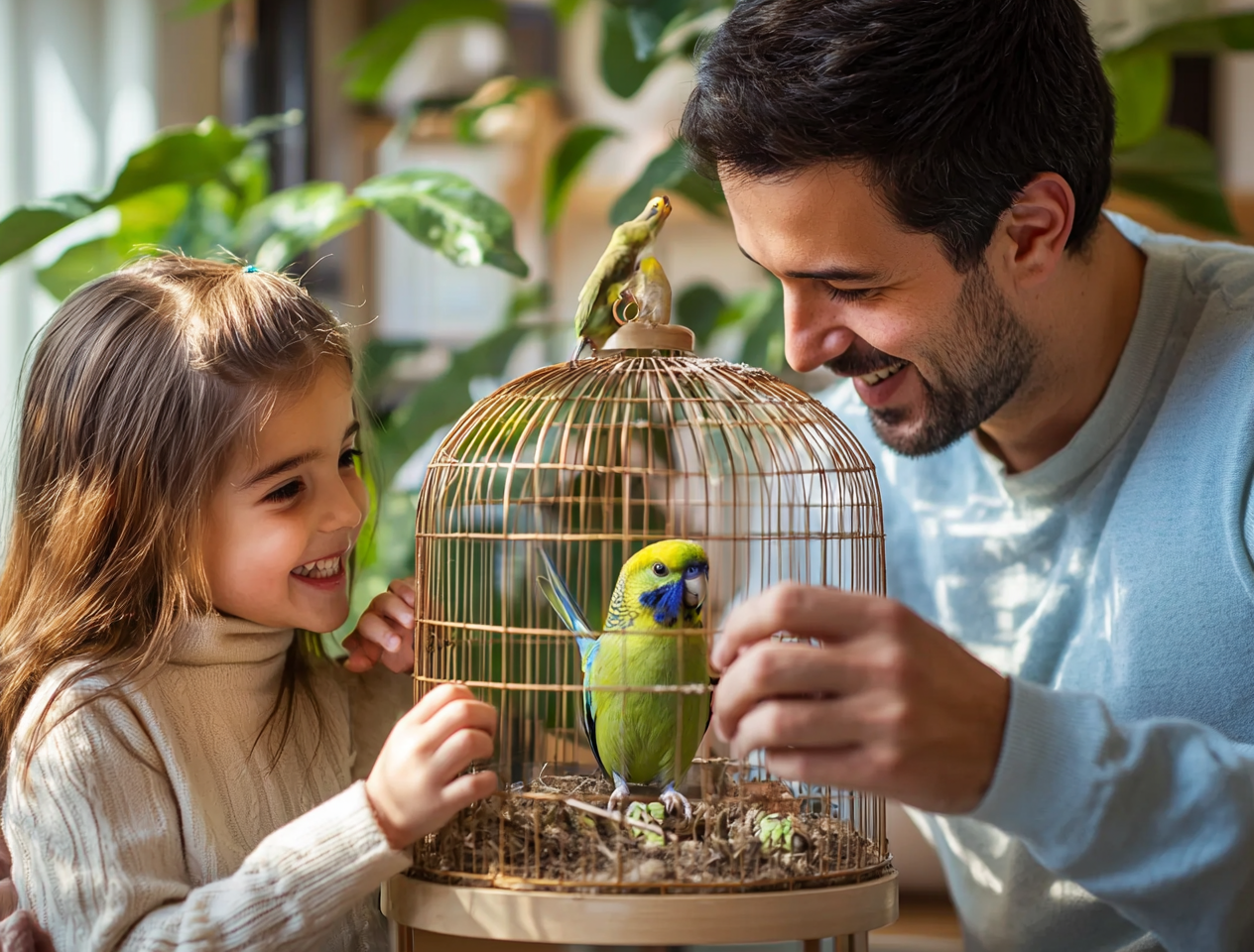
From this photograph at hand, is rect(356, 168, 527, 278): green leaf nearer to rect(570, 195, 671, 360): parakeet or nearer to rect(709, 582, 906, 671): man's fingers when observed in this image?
rect(570, 195, 671, 360): parakeet

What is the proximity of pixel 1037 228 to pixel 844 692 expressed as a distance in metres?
0.67

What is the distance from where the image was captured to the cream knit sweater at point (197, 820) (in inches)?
38.6

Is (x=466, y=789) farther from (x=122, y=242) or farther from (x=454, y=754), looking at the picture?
(x=122, y=242)

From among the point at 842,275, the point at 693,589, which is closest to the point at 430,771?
the point at 693,589

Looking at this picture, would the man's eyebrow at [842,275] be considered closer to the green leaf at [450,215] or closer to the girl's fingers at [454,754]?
the green leaf at [450,215]

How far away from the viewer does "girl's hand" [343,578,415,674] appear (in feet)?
4.18

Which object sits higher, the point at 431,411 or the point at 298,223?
the point at 298,223

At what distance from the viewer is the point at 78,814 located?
1.02m

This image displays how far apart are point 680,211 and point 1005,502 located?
6.06 feet

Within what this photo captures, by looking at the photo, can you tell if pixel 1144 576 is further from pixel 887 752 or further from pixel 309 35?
pixel 309 35

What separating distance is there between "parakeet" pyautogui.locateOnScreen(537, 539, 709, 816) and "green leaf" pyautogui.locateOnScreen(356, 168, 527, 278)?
59 centimetres

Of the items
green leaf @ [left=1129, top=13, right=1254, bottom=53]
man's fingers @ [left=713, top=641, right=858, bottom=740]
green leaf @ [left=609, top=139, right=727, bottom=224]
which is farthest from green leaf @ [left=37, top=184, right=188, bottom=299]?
green leaf @ [left=1129, top=13, right=1254, bottom=53]

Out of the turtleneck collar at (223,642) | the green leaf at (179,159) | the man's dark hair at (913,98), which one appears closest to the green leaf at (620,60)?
the green leaf at (179,159)

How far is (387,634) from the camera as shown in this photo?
127 cm
